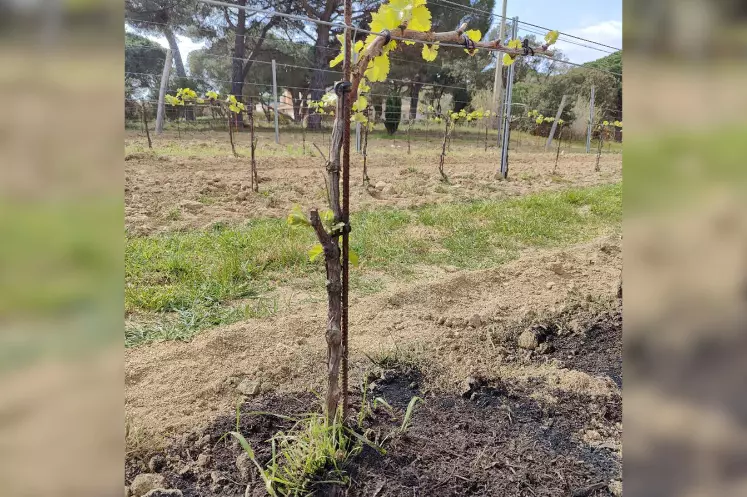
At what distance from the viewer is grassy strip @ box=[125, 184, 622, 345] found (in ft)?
11.0

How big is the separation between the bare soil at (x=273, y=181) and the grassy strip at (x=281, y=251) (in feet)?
2.42

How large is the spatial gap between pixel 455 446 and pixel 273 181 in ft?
24.3

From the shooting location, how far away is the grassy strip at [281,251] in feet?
11.0

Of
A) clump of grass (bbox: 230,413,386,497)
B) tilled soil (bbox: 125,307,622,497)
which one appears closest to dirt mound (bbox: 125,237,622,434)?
tilled soil (bbox: 125,307,622,497)

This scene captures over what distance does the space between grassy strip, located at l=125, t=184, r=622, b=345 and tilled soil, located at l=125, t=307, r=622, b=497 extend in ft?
3.80

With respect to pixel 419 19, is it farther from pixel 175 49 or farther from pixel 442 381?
pixel 175 49

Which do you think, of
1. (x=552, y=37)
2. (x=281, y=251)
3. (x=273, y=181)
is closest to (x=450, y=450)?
(x=552, y=37)

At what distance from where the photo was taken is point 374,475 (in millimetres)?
1734

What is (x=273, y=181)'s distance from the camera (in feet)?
28.6

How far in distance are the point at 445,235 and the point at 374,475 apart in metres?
3.90
